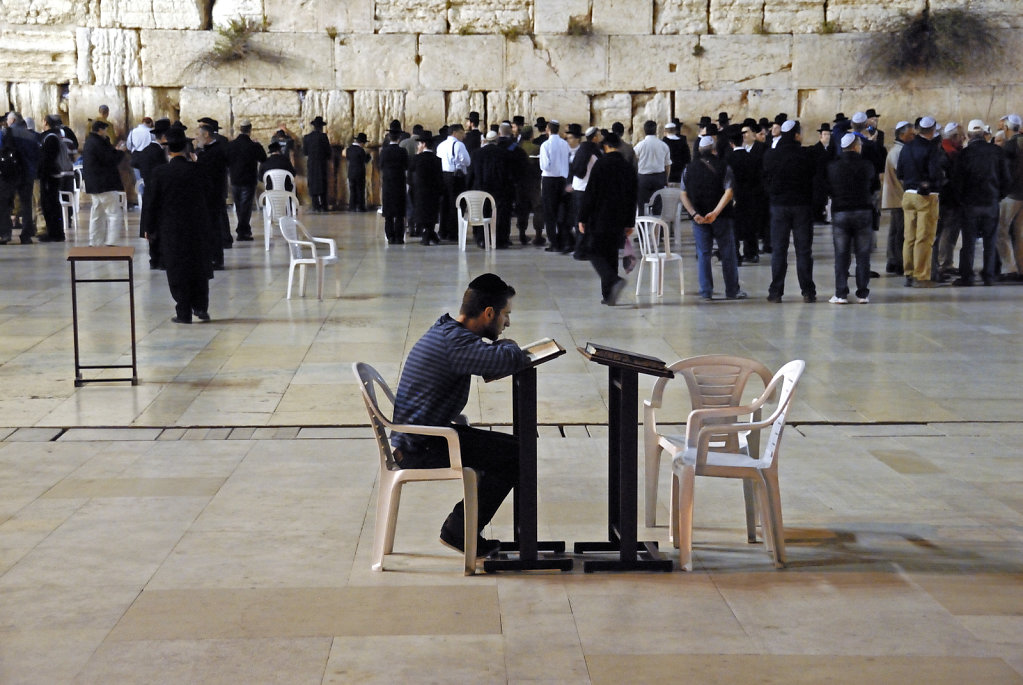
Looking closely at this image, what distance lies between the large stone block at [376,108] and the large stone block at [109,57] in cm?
385

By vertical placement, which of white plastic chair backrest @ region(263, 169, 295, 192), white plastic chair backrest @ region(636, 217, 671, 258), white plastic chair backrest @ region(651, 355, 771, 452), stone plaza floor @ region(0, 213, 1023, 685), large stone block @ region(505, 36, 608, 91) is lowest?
stone plaza floor @ region(0, 213, 1023, 685)

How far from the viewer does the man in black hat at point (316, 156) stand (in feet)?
67.2

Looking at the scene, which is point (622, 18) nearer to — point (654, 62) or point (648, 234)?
point (654, 62)

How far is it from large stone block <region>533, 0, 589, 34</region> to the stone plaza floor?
1265cm

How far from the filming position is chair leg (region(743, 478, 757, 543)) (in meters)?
4.98

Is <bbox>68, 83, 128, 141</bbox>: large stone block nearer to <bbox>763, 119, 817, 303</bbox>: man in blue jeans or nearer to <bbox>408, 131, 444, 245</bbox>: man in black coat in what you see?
<bbox>408, 131, 444, 245</bbox>: man in black coat

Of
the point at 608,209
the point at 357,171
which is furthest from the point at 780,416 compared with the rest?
the point at 357,171

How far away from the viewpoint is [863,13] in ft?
70.3

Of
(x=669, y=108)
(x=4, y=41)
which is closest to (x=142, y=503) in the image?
(x=669, y=108)

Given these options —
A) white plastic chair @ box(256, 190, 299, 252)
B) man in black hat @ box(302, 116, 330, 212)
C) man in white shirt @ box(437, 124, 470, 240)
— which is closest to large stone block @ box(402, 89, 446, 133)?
man in black hat @ box(302, 116, 330, 212)

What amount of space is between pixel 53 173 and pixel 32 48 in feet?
22.3

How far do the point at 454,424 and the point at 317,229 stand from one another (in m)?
13.8

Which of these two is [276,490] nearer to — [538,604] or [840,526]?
[538,604]

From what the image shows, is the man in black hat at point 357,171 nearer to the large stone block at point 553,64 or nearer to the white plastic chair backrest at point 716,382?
the large stone block at point 553,64
